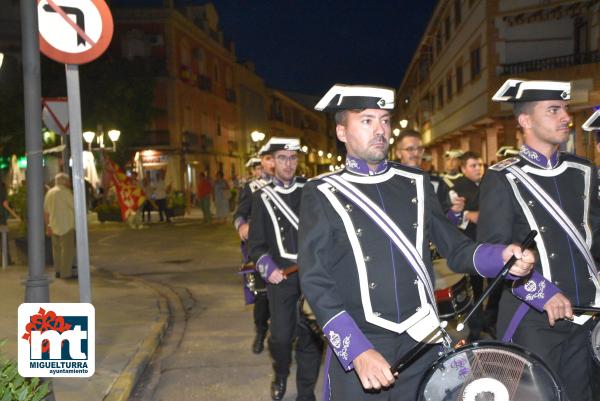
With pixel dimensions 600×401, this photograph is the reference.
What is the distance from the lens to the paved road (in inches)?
233

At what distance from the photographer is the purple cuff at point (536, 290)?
3334 mm

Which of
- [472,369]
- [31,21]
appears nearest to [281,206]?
[31,21]

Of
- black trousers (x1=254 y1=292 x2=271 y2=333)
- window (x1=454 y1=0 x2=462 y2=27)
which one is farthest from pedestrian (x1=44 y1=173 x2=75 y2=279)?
window (x1=454 y1=0 x2=462 y2=27)

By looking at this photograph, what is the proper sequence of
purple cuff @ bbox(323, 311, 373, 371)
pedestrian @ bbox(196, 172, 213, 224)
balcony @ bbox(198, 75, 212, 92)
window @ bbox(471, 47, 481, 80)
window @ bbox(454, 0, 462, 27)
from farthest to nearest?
balcony @ bbox(198, 75, 212, 92), window @ bbox(454, 0, 462, 27), window @ bbox(471, 47, 481, 80), pedestrian @ bbox(196, 172, 213, 224), purple cuff @ bbox(323, 311, 373, 371)

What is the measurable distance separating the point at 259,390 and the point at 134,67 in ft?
98.3

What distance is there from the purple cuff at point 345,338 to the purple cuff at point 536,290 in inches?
41.4

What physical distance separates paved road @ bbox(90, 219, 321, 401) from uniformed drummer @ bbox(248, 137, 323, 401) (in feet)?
1.83

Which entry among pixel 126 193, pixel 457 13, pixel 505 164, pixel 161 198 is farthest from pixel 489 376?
pixel 457 13

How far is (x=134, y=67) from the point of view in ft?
110

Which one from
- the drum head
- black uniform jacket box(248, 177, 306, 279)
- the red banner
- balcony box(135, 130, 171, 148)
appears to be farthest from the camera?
balcony box(135, 130, 171, 148)

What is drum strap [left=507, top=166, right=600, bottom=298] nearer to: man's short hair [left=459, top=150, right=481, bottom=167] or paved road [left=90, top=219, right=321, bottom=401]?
paved road [left=90, top=219, right=321, bottom=401]

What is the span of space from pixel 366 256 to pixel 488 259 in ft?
1.68

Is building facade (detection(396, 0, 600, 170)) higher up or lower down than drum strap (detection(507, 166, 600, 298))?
higher up

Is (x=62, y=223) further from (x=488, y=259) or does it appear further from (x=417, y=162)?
(x=488, y=259)
